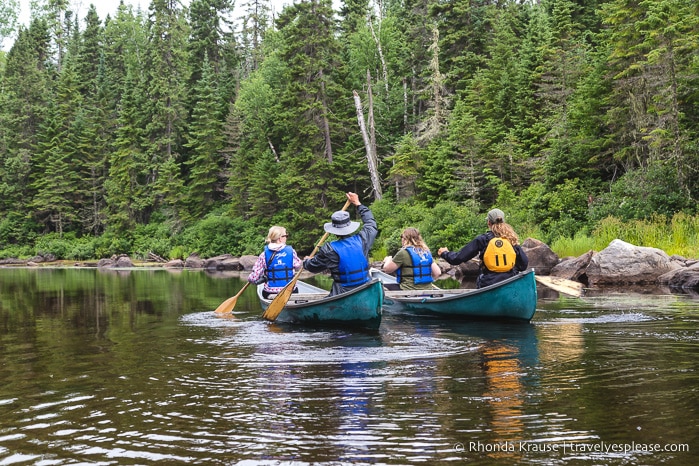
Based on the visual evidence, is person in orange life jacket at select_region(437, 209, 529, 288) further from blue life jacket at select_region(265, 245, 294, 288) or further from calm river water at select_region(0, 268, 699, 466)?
blue life jacket at select_region(265, 245, 294, 288)

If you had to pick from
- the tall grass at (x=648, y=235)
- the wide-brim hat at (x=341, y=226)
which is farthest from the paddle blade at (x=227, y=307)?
the tall grass at (x=648, y=235)

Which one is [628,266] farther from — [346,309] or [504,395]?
[504,395]

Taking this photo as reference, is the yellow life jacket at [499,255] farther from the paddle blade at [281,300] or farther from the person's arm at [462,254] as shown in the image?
the paddle blade at [281,300]

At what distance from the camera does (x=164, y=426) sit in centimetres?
494

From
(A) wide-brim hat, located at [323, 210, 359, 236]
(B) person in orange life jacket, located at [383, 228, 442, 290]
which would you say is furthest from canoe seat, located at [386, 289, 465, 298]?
(A) wide-brim hat, located at [323, 210, 359, 236]

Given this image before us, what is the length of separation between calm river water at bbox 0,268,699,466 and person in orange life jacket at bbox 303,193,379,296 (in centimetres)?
78

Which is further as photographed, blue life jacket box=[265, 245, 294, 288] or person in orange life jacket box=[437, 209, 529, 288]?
blue life jacket box=[265, 245, 294, 288]

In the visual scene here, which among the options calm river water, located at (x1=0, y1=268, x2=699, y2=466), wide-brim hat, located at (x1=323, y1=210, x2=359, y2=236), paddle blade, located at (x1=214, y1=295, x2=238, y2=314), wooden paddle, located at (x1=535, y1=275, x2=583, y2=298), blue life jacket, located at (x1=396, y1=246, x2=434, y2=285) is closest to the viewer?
calm river water, located at (x1=0, y1=268, x2=699, y2=466)

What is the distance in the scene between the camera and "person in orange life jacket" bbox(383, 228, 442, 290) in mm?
11469

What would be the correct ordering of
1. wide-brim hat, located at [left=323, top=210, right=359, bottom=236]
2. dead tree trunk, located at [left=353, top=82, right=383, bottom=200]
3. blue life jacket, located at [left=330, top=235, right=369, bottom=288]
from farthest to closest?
dead tree trunk, located at [left=353, top=82, right=383, bottom=200] → blue life jacket, located at [left=330, top=235, right=369, bottom=288] → wide-brim hat, located at [left=323, top=210, right=359, bottom=236]

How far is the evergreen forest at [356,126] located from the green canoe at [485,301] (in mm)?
10606

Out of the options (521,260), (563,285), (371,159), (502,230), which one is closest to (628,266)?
(563,285)

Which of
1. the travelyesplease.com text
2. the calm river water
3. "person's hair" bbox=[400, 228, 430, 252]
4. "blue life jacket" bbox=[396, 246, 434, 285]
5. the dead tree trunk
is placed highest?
the dead tree trunk

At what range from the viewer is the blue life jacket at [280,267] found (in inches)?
456
